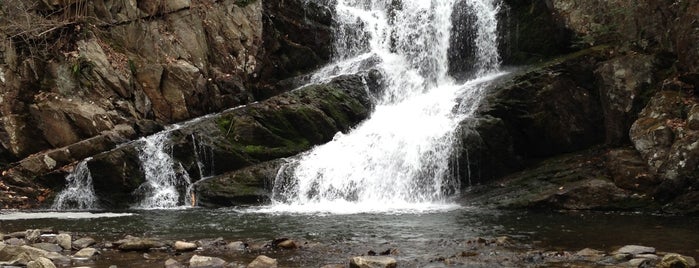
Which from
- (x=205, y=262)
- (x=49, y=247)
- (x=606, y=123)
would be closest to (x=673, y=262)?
(x=205, y=262)

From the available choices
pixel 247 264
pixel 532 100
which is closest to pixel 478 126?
pixel 532 100

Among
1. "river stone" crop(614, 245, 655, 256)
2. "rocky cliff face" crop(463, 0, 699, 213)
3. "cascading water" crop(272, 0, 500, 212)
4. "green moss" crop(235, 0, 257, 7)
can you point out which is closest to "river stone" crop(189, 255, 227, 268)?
"river stone" crop(614, 245, 655, 256)

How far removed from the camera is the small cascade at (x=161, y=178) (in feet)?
51.2

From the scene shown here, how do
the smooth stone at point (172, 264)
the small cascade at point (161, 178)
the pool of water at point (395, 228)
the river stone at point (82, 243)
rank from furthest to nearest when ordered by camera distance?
the small cascade at point (161, 178), the pool of water at point (395, 228), the river stone at point (82, 243), the smooth stone at point (172, 264)

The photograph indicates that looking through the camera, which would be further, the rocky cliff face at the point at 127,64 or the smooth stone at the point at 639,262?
the rocky cliff face at the point at 127,64

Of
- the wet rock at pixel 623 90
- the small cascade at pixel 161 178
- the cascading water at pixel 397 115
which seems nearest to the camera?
the wet rock at pixel 623 90

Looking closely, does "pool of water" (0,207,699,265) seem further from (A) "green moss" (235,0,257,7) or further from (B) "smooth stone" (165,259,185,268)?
(A) "green moss" (235,0,257,7)

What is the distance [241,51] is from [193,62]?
2.23 m

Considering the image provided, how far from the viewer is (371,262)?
659 centimetres

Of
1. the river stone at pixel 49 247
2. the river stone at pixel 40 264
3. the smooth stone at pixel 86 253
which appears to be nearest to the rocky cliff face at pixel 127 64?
the river stone at pixel 49 247

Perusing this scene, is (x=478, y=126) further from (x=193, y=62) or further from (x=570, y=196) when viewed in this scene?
(x=193, y=62)

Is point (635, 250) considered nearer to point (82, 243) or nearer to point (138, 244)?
point (138, 244)

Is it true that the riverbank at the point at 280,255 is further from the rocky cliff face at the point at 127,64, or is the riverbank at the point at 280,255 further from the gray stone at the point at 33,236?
the rocky cliff face at the point at 127,64

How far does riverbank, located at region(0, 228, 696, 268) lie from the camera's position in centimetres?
673
